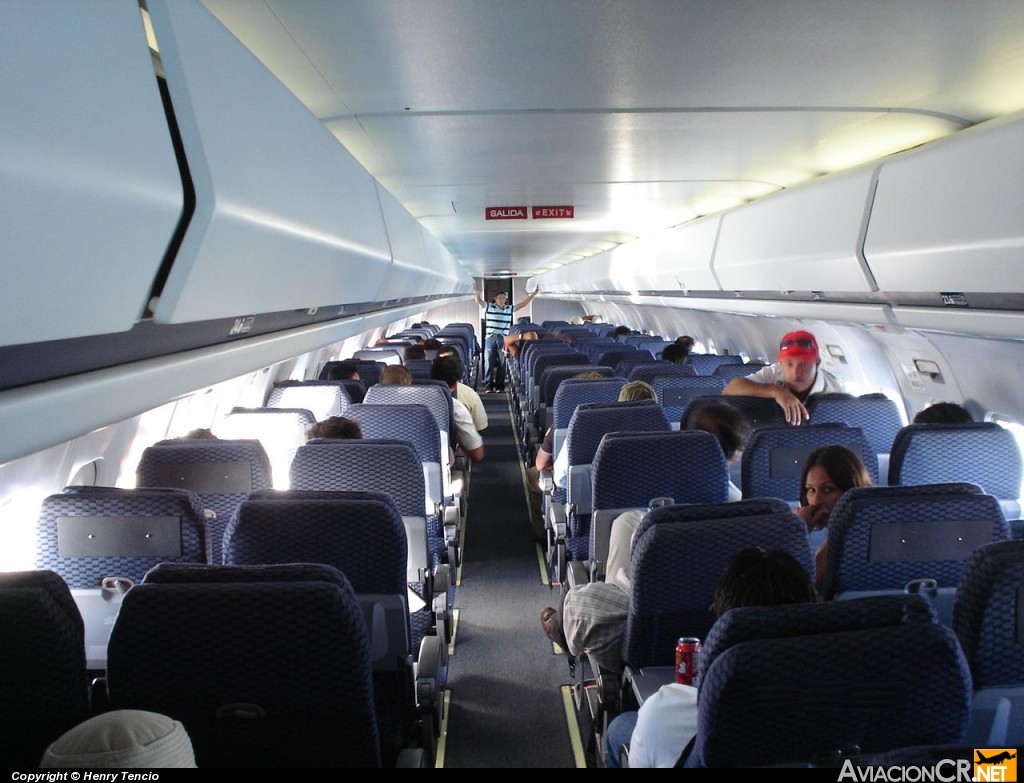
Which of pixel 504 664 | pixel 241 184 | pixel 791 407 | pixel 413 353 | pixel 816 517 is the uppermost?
pixel 241 184

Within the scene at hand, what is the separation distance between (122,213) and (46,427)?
1.34 feet

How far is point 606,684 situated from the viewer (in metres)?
3.56

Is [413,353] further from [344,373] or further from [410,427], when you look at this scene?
[410,427]

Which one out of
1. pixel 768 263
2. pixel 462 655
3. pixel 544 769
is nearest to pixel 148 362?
pixel 544 769

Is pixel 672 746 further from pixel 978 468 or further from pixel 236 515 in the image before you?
pixel 978 468

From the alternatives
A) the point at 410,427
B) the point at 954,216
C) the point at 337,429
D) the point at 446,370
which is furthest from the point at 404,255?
the point at 954,216

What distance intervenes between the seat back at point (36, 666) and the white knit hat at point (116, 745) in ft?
1.72

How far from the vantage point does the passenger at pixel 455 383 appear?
8.62 m

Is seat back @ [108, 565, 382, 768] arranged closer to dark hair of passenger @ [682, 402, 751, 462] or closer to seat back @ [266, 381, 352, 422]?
dark hair of passenger @ [682, 402, 751, 462]

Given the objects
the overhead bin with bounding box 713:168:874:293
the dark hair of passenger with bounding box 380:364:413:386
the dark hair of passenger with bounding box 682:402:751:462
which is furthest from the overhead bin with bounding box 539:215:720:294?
the dark hair of passenger with bounding box 380:364:413:386

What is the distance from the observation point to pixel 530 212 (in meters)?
Answer: 8.98

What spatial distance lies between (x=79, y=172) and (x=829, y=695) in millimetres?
1923

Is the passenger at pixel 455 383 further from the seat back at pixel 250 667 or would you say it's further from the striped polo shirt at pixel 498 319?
the striped polo shirt at pixel 498 319

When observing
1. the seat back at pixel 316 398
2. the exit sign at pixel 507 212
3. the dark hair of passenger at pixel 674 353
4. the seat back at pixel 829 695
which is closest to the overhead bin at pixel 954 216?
the seat back at pixel 829 695
